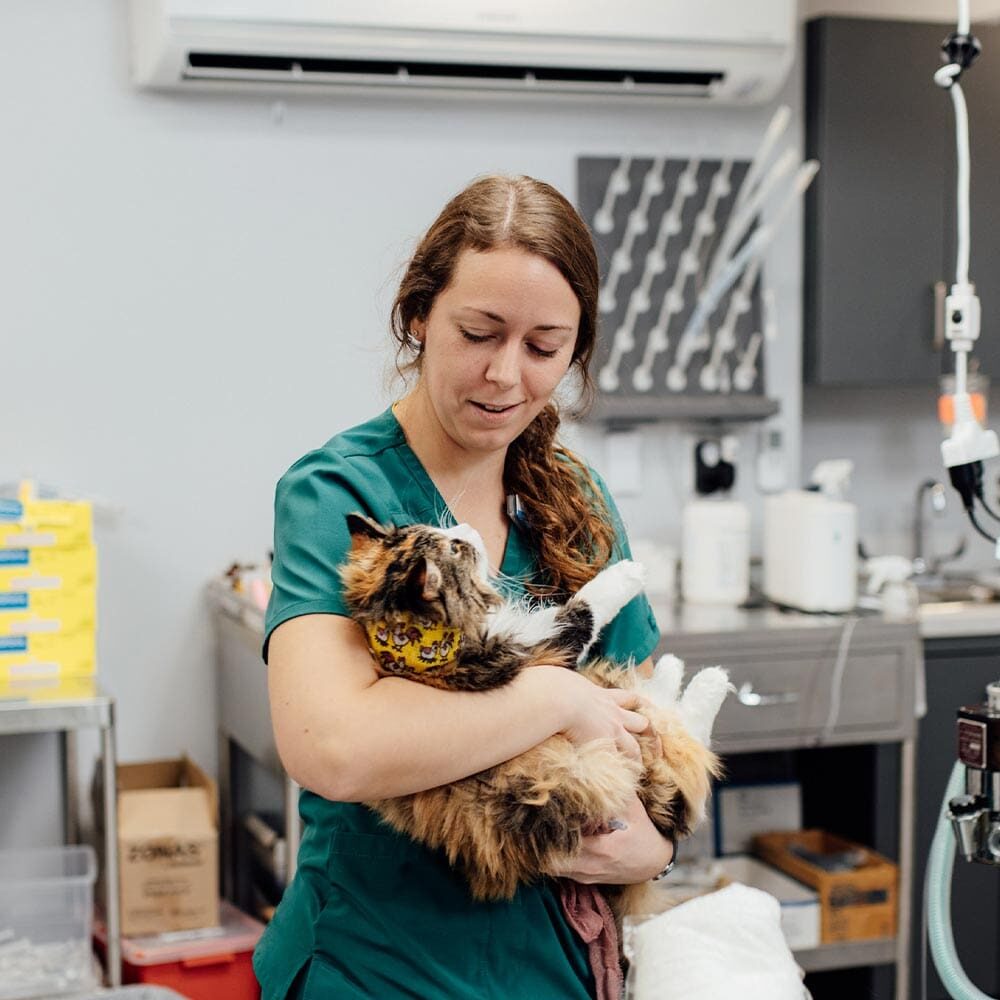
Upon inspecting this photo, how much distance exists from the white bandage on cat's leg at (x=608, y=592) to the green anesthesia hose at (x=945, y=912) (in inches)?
32.6

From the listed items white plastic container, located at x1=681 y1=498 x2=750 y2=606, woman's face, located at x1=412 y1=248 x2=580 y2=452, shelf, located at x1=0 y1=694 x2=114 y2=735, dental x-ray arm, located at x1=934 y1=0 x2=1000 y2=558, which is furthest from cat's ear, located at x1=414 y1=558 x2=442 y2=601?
white plastic container, located at x1=681 y1=498 x2=750 y2=606

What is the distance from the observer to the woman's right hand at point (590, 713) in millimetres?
1180

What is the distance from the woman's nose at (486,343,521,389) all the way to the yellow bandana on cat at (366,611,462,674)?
0.24m

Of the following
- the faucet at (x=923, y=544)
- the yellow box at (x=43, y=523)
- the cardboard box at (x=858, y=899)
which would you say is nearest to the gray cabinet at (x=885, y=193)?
the faucet at (x=923, y=544)

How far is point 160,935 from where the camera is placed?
2684 millimetres

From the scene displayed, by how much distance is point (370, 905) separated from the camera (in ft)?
4.04

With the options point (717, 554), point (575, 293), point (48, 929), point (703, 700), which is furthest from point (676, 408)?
point (575, 293)

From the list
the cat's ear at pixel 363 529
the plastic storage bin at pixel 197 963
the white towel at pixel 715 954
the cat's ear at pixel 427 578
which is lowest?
the plastic storage bin at pixel 197 963

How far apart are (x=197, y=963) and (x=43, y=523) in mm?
895

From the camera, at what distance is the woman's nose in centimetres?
121

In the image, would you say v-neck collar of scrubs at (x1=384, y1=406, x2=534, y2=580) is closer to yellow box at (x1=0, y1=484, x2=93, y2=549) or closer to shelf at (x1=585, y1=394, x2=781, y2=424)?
yellow box at (x1=0, y1=484, x2=93, y2=549)

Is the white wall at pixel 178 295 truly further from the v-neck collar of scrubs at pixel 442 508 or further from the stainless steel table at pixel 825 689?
the v-neck collar of scrubs at pixel 442 508

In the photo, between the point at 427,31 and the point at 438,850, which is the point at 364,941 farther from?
the point at 427,31

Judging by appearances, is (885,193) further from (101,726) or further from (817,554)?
(101,726)
